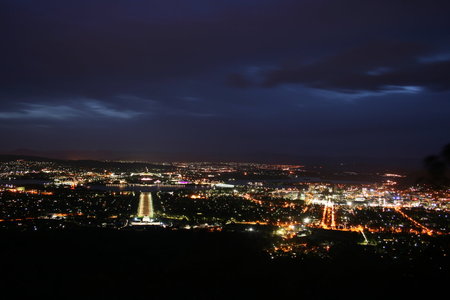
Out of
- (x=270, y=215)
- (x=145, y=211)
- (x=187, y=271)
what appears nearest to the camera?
(x=187, y=271)

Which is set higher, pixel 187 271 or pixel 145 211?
pixel 187 271

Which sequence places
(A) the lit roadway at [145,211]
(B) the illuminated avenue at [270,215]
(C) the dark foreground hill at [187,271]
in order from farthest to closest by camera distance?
(A) the lit roadway at [145,211] → (B) the illuminated avenue at [270,215] → (C) the dark foreground hill at [187,271]

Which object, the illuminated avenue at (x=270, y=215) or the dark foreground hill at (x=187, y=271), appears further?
the illuminated avenue at (x=270, y=215)

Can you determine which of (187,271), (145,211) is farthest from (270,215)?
(187,271)

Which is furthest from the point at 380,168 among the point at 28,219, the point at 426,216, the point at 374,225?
the point at 28,219

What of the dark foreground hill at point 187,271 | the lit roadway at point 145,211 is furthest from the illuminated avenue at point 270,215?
the dark foreground hill at point 187,271

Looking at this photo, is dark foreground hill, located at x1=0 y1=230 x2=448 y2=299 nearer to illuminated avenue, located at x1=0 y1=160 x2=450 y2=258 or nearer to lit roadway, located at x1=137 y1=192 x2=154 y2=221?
illuminated avenue, located at x1=0 y1=160 x2=450 y2=258

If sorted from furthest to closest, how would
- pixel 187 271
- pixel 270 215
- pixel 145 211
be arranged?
pixel 145 211 → pixel 270 215 → pixel 187 271

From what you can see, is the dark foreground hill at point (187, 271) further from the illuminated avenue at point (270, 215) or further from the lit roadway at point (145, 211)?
the lit roadway at point (145, 211)

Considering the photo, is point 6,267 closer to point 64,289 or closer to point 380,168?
point 64,289

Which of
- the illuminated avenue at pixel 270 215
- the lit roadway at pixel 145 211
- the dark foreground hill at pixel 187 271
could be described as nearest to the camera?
the dark foreground hill at pixel 187 271

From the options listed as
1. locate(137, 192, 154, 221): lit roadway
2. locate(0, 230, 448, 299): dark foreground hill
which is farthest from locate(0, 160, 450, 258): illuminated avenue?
locate(0, 230, 448, 299): dark foreground hill

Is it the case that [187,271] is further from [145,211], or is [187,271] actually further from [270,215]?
[145,211]
